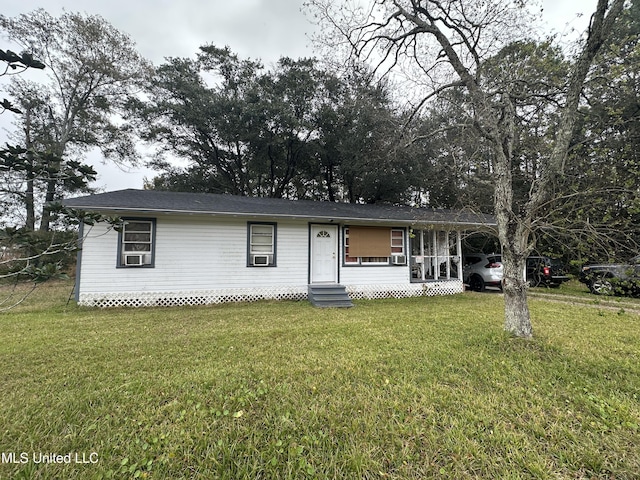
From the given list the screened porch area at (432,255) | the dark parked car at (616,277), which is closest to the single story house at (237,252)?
the screened porch area at (432,255)

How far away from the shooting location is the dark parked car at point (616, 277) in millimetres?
2738

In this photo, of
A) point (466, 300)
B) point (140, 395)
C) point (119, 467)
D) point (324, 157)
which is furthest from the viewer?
point (324, 157)

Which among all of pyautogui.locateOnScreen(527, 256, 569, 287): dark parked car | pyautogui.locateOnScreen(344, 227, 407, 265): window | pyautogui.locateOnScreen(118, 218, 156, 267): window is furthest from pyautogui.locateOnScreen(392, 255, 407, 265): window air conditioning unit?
pyautogui.locateOnScreen(118, 218, 156, 267): window

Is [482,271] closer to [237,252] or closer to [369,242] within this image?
[369,242]

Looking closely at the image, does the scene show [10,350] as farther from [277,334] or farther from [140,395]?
[277,334]

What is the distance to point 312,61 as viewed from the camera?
15.5 metres

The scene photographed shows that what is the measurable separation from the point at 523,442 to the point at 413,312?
4.91 meters

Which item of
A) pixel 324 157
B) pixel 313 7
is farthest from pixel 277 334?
pixel 324 157

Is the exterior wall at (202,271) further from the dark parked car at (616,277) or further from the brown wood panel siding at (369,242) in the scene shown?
the dark parked car at (616,277)

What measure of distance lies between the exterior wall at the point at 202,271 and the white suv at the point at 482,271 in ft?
15.0

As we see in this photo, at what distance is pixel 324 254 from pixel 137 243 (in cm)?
545

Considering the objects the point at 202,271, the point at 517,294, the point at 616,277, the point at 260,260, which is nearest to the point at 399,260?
the point at 260,260

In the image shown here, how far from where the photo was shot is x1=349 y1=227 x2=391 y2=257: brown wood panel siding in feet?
31.1

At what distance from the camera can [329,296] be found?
8453mm
